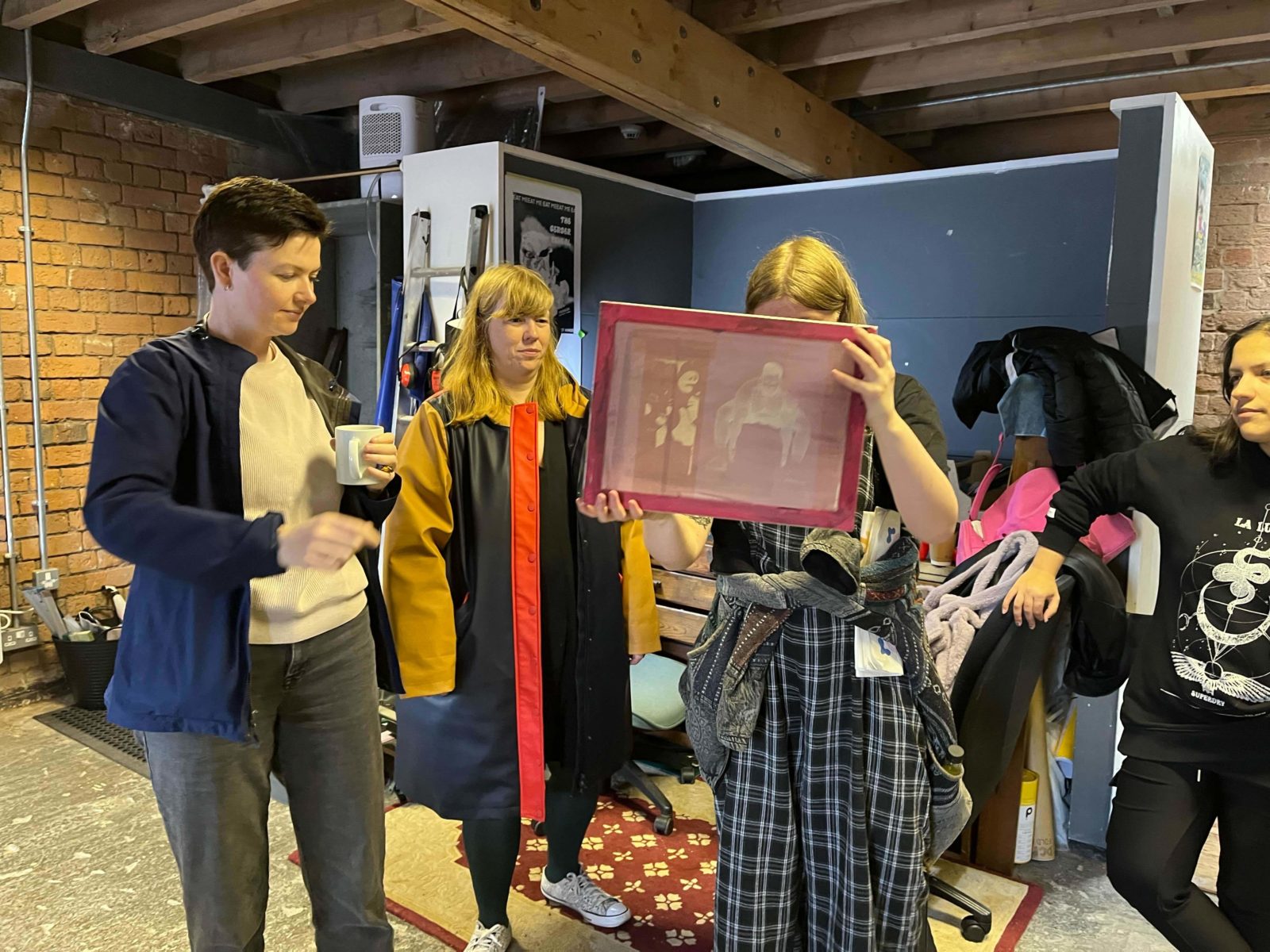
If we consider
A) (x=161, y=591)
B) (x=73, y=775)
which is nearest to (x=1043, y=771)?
(x=161, y=591)

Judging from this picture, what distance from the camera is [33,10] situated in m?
3.09

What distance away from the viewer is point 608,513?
1255mm

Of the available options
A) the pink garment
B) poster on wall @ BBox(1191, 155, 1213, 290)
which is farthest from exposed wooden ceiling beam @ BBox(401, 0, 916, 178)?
the pink garment

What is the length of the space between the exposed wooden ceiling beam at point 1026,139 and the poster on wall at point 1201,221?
1471mm

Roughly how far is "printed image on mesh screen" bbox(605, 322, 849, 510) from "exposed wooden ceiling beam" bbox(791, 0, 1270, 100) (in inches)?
109

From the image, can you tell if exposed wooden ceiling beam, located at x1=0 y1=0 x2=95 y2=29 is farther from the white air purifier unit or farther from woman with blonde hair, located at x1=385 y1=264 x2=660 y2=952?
woman with blonde hair, located at x1=385 y1=264 x2=660 y2=952

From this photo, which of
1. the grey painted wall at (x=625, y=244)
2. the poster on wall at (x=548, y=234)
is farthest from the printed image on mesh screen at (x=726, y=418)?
the grey painted wall at (x=625, y=244)

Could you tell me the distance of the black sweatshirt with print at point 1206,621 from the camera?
5.17 ft

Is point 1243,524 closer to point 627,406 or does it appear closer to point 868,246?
point 627,406

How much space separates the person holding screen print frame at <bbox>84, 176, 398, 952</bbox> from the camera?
4.06 ft

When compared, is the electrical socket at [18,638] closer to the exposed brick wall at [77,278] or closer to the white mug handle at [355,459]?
the exposed brick wall at [77,278]

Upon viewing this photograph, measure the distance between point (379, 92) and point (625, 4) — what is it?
1.57 metres

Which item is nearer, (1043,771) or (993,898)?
(993,898)

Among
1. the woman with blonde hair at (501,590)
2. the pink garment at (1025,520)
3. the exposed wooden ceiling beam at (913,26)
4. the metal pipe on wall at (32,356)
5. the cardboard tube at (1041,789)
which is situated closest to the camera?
the woman with blonde hair at (501,590)
